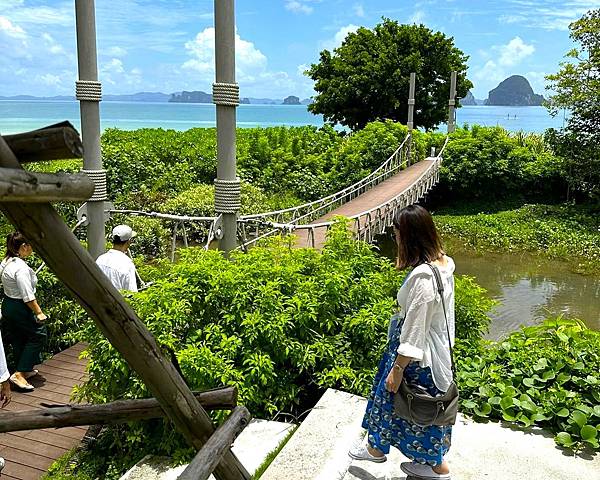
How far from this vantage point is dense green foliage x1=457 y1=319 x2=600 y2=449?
3.39 meters

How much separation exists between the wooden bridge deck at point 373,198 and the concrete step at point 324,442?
16.4 ft

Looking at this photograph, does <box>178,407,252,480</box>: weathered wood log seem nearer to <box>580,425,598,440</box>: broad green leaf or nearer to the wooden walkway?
<box>580,425,598,440</box>: broad green leaf

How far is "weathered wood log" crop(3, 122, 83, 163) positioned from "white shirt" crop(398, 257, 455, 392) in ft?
4.87

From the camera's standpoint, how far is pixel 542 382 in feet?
12.3

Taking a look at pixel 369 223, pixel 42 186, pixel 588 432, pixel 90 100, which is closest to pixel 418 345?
pixel 588 432

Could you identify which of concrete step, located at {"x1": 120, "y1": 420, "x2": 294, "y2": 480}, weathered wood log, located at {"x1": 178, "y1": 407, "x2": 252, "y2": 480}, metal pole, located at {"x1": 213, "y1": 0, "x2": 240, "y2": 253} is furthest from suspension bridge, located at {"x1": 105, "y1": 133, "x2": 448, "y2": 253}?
weathered wood log, located at {"x1": 178, "y1": 407, "x2": 252, "y2": 480}

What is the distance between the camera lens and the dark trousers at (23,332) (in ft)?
15.0

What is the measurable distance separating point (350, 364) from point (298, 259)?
40.3 inches

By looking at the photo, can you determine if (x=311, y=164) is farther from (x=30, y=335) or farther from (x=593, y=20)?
(x=30, y=335)

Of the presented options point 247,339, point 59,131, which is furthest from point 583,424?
point 59,131

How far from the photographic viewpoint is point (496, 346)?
14.1ft

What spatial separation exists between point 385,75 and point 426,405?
22.8 m

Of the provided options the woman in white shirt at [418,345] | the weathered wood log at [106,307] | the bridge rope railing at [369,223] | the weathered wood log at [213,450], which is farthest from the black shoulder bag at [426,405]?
the bridge rope railing at [369,223]

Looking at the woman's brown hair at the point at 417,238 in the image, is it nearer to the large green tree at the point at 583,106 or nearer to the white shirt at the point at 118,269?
the white shirt at the point at 118,269
